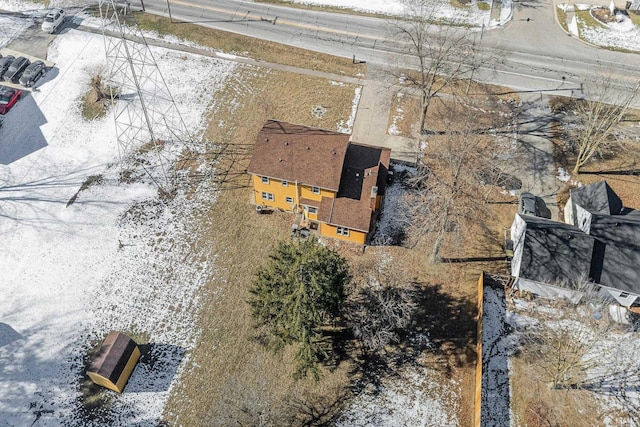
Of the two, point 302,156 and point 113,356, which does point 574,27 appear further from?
point 113,356

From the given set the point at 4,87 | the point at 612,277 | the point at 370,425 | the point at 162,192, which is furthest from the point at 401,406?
the point at 4,87

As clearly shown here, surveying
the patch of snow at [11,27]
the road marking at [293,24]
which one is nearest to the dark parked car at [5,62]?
the patch of snow at [11,27]


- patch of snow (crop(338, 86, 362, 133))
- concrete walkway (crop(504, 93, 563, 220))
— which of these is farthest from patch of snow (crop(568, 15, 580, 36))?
patch of snow (crop(338, 86, 362, 133))

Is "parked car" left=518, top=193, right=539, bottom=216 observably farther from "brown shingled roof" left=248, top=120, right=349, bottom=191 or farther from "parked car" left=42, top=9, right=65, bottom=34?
"parked car" left=42, top=9, right=65, bottom=34

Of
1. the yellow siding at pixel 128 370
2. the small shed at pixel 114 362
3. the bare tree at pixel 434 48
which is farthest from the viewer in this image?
the bare tree at pixel 434 48

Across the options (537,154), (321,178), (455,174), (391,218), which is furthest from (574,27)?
(321,178)

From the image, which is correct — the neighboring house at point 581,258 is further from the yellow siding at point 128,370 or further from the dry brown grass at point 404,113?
the yellow siding at point 128,370
